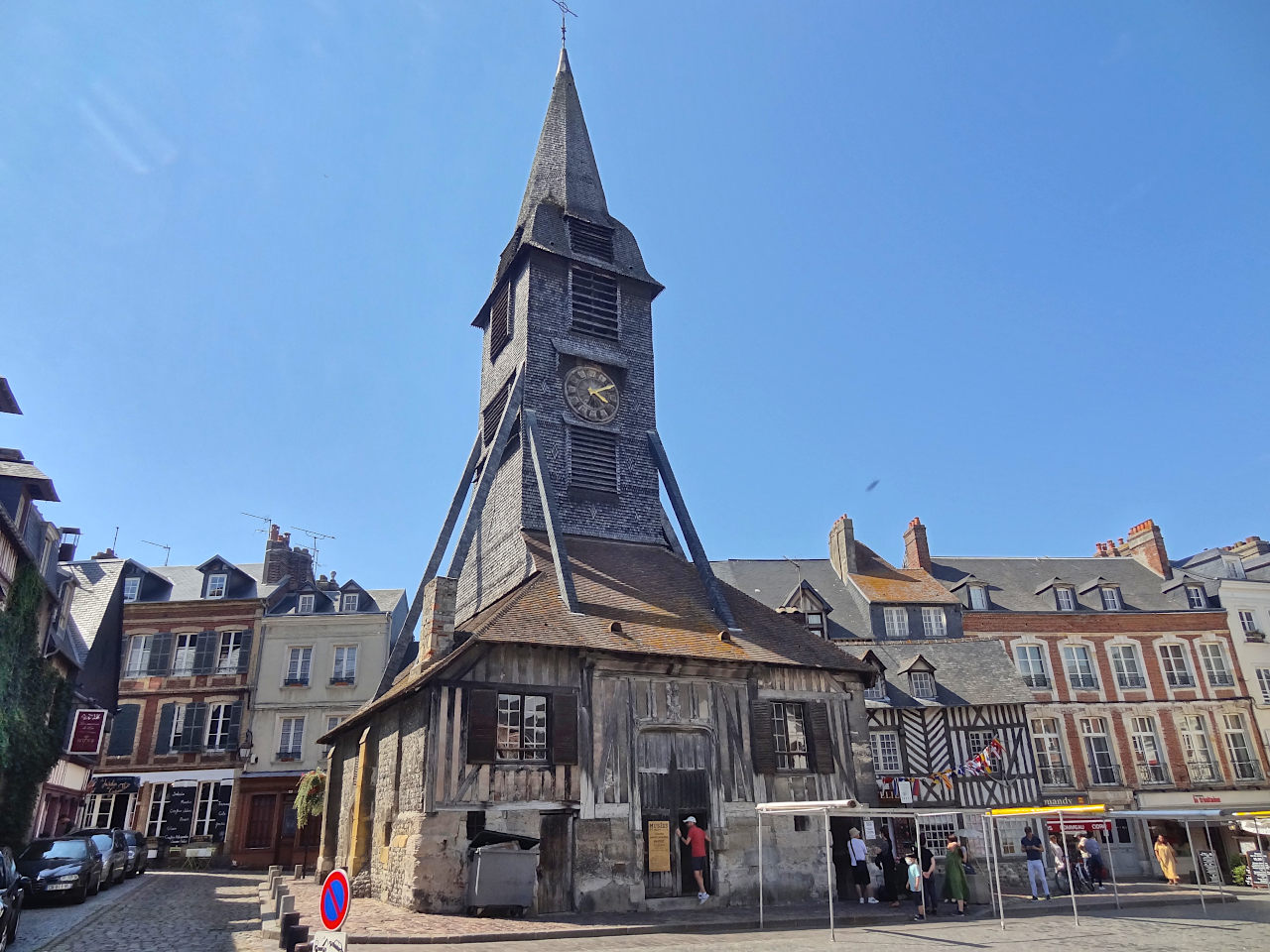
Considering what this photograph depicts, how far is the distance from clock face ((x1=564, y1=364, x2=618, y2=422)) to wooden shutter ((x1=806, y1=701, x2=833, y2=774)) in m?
8.37

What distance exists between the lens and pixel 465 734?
43.4 feet

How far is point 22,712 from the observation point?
1614 centimetres

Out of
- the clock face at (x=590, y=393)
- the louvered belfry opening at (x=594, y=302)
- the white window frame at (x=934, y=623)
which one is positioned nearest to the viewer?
the clock face at (x=590, y=393)

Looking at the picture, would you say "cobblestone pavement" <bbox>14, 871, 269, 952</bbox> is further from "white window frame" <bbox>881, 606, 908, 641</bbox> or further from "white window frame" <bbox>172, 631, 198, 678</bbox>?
"white window frame" <bbox>881, 606, 908, 641</bbox>

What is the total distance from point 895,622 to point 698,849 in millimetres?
15246

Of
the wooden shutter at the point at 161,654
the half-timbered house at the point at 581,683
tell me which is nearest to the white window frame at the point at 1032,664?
the half-timbered house at the point at 581,683

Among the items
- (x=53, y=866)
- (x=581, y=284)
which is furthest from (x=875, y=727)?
(x=53, y=866)

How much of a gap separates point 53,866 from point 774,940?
10821mm

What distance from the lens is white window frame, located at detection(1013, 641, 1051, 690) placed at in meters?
27.8

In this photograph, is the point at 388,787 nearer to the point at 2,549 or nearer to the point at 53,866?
the point at 53,866

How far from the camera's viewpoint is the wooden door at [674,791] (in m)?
14.1

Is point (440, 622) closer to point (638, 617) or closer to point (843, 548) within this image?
point (638, 617)

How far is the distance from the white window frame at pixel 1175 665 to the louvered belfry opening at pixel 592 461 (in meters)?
20.5

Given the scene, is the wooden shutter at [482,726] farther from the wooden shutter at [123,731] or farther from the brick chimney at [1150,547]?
the brick chimney at [1150,547]
